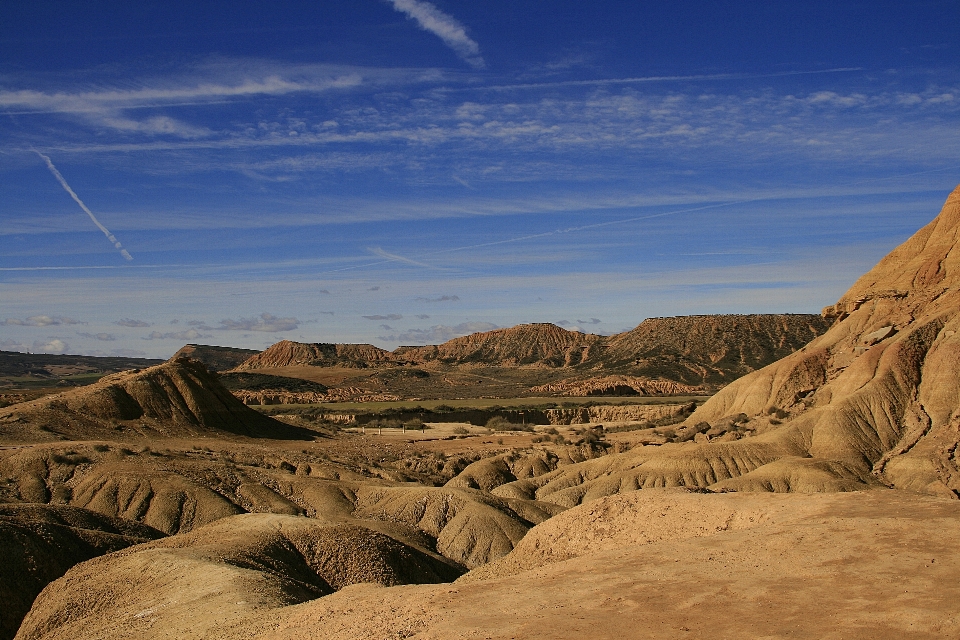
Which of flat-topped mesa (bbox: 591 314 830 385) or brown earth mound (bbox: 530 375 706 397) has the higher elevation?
flat-topped mesa (bbox: 591 314 830 385)

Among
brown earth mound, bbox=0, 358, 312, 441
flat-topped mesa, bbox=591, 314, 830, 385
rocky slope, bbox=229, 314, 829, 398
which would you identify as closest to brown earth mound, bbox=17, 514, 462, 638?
brown earth mound, bbox=0, 358, 312, 441

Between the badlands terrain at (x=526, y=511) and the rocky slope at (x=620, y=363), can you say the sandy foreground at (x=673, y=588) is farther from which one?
the rocky slope at (x=620, y=363)

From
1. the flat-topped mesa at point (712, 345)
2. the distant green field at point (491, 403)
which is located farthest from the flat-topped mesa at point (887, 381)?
the flat-topped mesa at point (712, 345)

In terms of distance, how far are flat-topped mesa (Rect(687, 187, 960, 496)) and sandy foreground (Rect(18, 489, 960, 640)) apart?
17.2 metres

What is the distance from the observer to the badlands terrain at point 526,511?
45.5ft

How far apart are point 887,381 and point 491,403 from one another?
84565 millimetres

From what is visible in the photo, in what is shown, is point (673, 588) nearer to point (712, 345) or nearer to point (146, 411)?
point (146, 411)

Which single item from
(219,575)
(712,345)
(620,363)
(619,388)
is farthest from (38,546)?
(620,363)

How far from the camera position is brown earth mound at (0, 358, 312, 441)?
52.6 metres

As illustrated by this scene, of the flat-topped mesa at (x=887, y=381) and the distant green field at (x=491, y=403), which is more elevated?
the flat-topped mesa at (x=887, y=381)

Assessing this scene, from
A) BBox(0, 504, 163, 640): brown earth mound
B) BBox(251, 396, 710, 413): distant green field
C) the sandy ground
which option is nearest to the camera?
the sandy ground

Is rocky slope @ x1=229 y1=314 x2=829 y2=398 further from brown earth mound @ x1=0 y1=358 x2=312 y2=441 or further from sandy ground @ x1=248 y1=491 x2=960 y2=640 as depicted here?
sandy ground @ x1=248 y1=491 x2=960 y2=640

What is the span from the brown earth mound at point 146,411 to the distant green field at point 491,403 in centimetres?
4024

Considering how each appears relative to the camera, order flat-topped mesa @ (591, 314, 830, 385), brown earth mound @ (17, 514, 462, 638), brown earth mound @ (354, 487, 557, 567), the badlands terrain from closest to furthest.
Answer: the badlands terrain → brown earth mound @ (17, 514, 462, 638) → brown earth mound @ (354, 487, 557, 567) → flat-topped mesa @ (591, 314, 830, 385)
